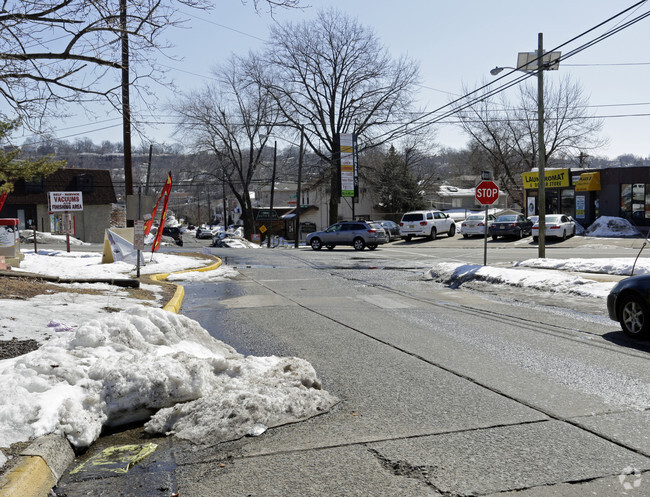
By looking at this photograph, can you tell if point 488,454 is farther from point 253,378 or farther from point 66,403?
point 66,403

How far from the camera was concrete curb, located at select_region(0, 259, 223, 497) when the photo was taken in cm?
371

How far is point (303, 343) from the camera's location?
8.87 metres

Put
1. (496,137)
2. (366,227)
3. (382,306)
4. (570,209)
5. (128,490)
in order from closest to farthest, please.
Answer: (128,490)
(382,306)
(366,227)
(570,209)
(496,137)

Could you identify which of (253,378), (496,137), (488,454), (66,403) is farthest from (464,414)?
(496,137)

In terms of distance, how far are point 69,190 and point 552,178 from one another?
42.9m

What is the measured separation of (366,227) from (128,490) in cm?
3349

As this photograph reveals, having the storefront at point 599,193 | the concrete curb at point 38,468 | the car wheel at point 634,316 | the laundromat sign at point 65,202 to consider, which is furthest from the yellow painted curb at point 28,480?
the storefront at point 599,193

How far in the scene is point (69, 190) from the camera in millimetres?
59125

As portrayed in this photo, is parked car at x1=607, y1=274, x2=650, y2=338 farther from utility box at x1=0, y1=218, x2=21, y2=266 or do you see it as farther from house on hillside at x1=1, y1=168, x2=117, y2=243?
house on hillside at x1=1, y1=168, x2=117, y2=243

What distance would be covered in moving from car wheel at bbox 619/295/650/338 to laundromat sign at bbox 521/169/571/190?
36.5 meters

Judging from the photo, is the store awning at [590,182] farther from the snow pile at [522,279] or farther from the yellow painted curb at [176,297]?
the yellow painted curb at [176,297]

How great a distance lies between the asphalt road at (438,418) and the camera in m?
4.00

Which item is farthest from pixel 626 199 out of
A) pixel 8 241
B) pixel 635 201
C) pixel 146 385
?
pixel 146 385

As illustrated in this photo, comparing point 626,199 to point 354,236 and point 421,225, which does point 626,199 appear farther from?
point 354,236
